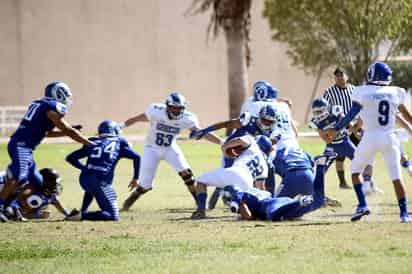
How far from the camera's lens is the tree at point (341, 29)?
41.0 metres

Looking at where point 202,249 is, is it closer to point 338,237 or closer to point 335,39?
point 338,237

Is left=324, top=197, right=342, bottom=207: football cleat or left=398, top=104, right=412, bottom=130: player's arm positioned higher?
left=398, top=104, right=412, bottom=130: player's arm

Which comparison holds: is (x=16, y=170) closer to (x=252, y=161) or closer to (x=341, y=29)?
(x=252, y=161)

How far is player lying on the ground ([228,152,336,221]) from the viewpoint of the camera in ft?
45.4

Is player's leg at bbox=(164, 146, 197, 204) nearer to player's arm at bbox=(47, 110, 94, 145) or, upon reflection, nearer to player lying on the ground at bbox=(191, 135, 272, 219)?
player lying on the ground at bbox=(191, 135, 272, 219)

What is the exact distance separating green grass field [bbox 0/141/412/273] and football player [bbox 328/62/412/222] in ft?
1.99

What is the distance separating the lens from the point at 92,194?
48.1ft

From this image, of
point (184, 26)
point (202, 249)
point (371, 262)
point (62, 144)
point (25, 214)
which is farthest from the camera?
point (184, 26)

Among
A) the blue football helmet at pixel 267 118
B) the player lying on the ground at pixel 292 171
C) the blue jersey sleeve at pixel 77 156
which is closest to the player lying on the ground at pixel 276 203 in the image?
the player lying on the ground at pixel 292 171

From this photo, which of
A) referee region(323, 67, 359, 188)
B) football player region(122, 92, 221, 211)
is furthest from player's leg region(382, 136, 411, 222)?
referee region(323, 67, 359, 188)

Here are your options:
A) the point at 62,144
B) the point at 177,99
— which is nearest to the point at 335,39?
the point at 62,144

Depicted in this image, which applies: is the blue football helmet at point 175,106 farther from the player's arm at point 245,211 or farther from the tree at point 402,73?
the tree at point 402,73

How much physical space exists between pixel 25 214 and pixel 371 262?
5.82 meters

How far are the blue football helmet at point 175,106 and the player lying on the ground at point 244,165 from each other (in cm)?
133
